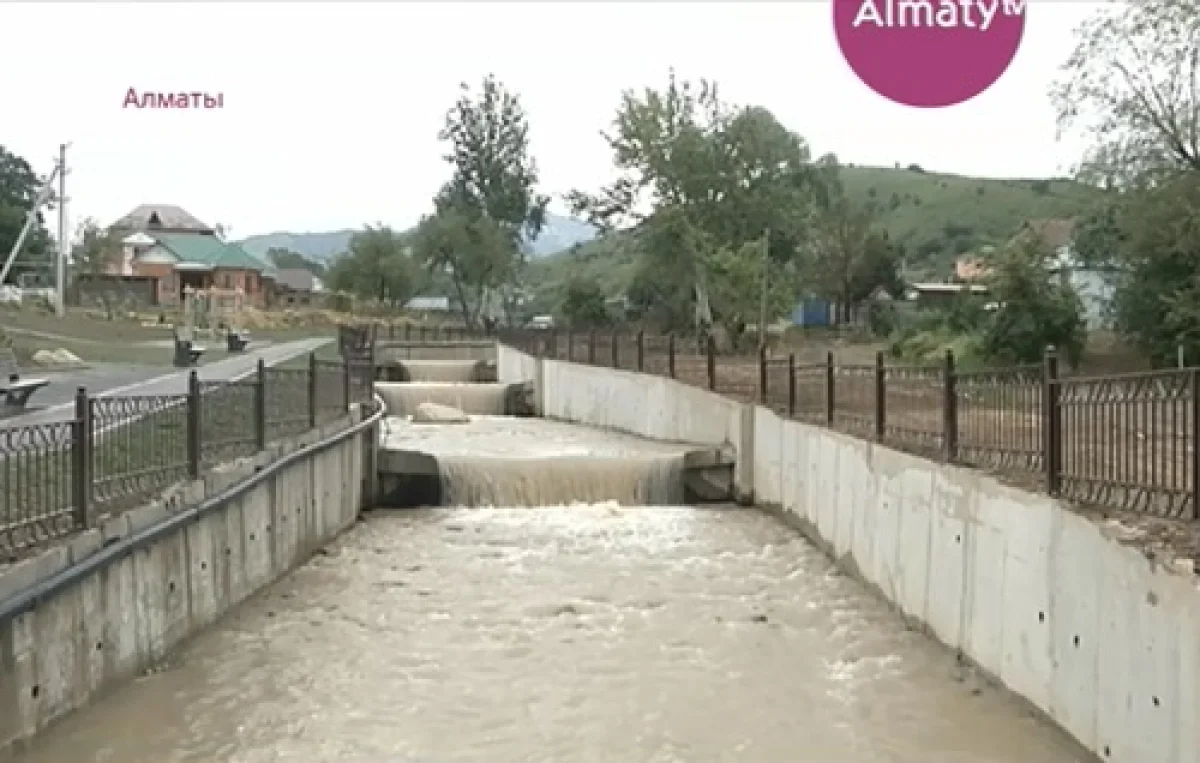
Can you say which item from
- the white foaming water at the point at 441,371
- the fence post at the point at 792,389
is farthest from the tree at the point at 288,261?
the fence post at the point at 792,389

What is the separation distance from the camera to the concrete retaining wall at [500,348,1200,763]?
657 cm

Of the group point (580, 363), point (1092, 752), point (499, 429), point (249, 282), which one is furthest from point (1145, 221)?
point (249, 282)

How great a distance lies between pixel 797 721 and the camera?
9.02 metres

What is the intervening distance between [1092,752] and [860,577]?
5.84 m

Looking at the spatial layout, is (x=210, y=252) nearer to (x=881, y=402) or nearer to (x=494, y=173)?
(x=494, y=173)

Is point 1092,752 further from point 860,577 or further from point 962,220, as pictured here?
point 962,220

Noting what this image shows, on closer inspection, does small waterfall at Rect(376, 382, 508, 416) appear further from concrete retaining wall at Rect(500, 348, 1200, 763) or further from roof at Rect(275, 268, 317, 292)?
roof at Rect(275, 268, 317, 292)

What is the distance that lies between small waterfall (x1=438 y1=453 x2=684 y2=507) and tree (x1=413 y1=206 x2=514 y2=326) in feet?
171

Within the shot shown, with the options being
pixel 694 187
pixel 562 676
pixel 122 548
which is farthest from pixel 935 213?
pixel 122 548

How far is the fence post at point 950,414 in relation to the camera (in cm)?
1114

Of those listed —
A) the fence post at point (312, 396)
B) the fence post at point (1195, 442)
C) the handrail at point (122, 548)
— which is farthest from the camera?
the fence post at point (312, 396)

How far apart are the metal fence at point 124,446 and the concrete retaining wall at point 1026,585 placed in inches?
256

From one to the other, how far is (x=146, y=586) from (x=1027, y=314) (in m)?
25.6

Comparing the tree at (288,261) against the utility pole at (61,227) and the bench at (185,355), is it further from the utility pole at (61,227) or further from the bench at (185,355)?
the bench at (185,355)
